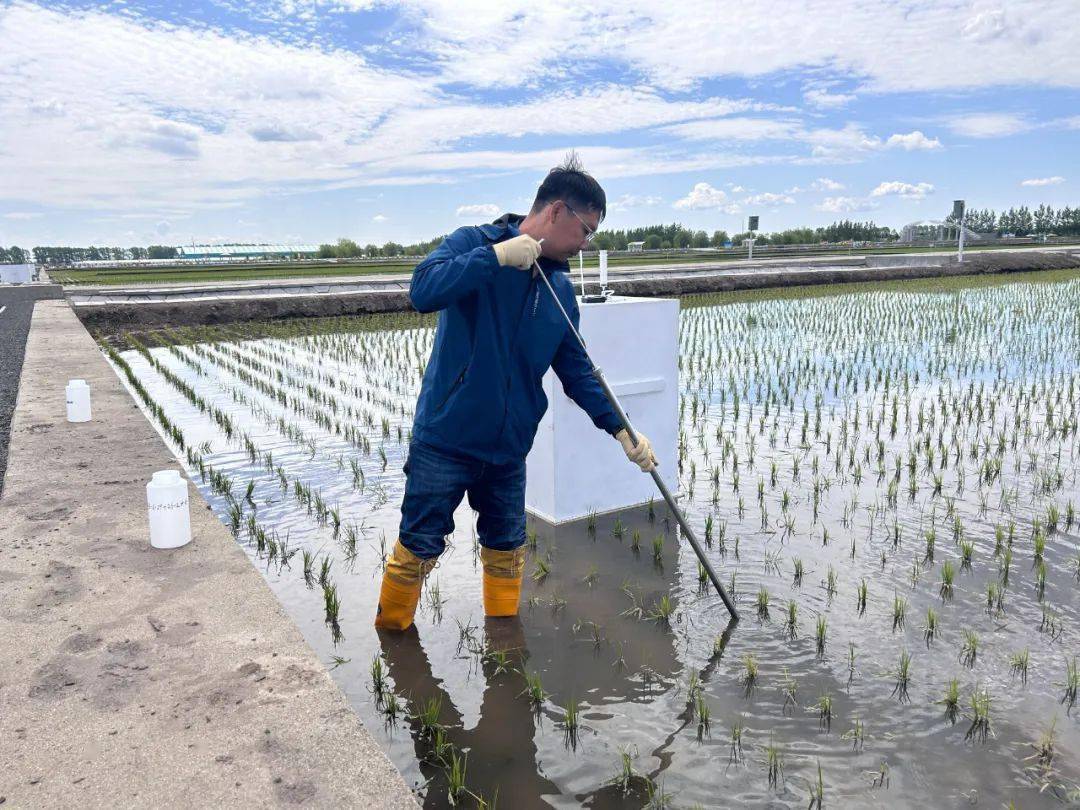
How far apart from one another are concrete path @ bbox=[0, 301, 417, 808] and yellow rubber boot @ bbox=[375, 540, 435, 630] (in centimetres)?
44

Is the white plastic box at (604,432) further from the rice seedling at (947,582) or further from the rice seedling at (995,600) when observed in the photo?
the rice seedling at (995,600)

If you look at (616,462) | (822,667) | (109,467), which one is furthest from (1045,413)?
(109,467)

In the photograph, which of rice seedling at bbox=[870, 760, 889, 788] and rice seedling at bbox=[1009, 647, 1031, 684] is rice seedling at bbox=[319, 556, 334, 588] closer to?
rice seedling at bbox=[870, 760, 889, 788]

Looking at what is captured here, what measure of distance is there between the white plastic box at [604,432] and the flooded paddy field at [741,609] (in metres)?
0.15

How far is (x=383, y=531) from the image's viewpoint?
4.41m

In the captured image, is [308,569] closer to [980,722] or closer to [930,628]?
[930,628]

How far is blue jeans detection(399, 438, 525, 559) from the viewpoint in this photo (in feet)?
9.21

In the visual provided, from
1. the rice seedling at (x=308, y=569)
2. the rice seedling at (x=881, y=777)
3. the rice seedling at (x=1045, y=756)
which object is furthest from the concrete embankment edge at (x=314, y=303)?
the rice seedling at (x=881, y=777)

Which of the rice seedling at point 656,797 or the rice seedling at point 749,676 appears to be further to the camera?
the rice seedling at point 749,676

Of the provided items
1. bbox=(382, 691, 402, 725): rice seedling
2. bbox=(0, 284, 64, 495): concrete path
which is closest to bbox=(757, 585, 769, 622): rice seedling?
bbox=(382, 691, 402, 725): rice seedling

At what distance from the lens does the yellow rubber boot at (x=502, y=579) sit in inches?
124

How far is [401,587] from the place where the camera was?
3.06 meters

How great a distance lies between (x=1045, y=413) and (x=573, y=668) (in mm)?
5938

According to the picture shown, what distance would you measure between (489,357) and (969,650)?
2.04m
